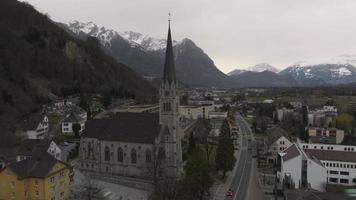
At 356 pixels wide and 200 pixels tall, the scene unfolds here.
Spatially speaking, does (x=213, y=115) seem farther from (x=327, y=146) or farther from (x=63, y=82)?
(x=327, y=146)

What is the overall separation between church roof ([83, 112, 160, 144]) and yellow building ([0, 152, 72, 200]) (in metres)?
17.3

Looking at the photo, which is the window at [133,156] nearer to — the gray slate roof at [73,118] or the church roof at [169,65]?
the church roof at [169,65]

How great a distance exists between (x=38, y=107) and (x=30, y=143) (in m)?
35.3

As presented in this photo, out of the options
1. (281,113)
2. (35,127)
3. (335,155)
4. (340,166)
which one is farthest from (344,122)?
(35,127)

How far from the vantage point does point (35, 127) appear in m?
83.6

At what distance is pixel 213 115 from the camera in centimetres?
15438

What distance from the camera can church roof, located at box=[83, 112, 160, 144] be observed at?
206ft

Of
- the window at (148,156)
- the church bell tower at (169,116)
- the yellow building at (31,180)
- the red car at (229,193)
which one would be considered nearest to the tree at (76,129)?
the window at (148,156)

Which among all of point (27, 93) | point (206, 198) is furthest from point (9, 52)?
point (206, 198)

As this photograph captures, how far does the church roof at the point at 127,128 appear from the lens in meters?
62.7

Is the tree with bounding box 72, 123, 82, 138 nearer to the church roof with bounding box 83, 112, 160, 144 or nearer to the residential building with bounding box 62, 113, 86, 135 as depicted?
the residential building with bounding box 62, 113, 86, 135

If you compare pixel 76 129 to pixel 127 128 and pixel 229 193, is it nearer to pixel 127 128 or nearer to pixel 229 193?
pixel 127 128

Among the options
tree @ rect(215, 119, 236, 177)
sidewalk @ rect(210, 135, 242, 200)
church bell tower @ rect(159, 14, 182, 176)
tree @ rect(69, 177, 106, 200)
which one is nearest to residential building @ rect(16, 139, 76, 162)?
tree @ rect(69, 177, 106, 200)

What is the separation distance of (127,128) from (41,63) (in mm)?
85790
